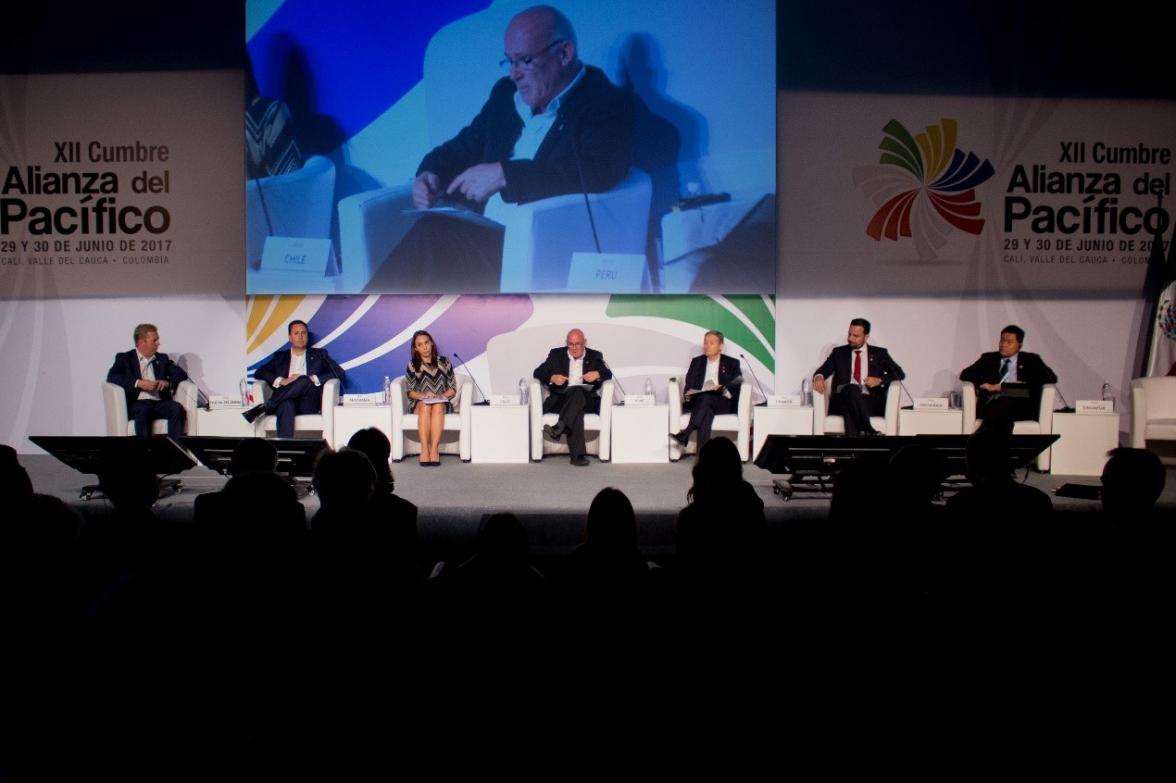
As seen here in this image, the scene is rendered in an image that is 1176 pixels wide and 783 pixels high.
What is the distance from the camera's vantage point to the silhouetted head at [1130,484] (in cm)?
236

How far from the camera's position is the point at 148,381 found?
6.97 metres

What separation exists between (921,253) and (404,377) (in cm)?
436

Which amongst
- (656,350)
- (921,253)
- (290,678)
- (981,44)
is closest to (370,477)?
(290,678)

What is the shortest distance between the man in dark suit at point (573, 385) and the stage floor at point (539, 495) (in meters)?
0.23

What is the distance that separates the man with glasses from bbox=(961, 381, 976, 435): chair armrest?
122 inches

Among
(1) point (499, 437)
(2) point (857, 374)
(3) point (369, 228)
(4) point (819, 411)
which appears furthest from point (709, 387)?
(3) point (369, 228)

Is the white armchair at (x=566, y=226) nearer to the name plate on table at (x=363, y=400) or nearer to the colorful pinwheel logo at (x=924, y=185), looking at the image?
the name plate on table at (x=363, y=400)

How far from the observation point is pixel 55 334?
780 cm

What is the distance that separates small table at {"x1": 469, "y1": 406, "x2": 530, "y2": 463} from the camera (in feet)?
23.1

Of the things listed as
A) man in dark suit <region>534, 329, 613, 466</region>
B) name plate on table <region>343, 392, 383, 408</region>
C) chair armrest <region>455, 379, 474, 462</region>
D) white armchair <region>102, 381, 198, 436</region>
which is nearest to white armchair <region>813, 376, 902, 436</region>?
man in dark suit <region>534, 329, 613, 466</region>

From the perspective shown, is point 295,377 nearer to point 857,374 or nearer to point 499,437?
point 499,437

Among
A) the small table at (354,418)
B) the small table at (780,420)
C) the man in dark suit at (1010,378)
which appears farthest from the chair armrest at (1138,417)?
the small table at (354,418)

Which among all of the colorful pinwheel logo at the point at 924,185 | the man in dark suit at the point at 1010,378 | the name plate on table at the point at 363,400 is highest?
the colorful pinwheel logo at the point at 924,185

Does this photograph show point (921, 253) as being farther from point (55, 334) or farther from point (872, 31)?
point (55, 334)
